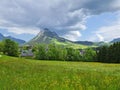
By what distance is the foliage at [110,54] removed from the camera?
4606 inches

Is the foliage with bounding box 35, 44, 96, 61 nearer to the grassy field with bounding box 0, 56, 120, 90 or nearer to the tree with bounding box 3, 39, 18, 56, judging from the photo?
the tree with bounding box 3, 39, 18, 56

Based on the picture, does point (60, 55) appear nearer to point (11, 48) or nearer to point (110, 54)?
point (11, 48)

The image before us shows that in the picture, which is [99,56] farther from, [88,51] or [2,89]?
[2,89]

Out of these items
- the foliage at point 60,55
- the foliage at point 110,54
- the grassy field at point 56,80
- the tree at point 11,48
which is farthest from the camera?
the foliage at point 60,55

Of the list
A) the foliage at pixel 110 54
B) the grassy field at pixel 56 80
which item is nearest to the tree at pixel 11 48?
the foliage at pixel 110 54

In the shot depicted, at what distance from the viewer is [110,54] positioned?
12006 cm

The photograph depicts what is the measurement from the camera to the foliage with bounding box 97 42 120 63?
11700cm

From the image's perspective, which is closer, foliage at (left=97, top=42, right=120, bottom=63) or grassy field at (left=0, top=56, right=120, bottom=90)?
grassy field at (left=0, top=56, right=120, bottom=90)

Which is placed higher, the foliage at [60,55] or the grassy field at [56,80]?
the foliage at [60,55]

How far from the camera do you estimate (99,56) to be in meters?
126

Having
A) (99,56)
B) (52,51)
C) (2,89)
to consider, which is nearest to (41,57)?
(52,51)

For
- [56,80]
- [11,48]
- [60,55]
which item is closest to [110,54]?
[60,55]

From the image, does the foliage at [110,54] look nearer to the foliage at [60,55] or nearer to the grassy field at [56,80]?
the foliage at [60,55]

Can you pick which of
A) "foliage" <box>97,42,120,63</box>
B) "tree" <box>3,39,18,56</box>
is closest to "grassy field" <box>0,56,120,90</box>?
"foliage" <box>97,42,120,63</box>
